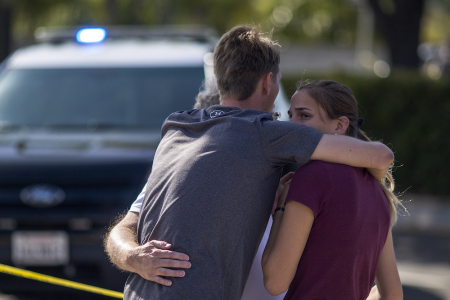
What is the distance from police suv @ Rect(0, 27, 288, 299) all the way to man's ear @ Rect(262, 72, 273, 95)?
7.29ft

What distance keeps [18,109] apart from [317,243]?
3738 mm

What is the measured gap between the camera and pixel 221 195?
5.94ft

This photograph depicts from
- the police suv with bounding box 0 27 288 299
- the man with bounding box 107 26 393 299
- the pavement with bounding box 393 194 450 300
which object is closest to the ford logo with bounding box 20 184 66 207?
the police suv with bounding box 0 27 288 299

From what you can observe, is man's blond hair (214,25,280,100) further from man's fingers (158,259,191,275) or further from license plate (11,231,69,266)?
license plate (11,231,69,266)

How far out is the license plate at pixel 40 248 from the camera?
3998mm

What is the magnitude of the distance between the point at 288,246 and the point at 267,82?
0.53 m

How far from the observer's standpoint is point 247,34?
1987mm

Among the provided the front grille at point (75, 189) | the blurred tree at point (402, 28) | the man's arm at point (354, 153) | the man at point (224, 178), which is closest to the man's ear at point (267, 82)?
the man at point (224, 178)

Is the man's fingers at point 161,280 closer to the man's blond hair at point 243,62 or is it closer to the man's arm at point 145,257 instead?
the man's arm at point 145,257

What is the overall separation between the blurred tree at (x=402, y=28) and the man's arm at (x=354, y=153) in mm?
11459

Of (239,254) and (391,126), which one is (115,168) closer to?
(239,254)

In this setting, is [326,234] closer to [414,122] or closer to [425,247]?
A: [425,247]

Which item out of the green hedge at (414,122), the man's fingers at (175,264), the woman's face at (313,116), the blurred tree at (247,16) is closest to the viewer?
the man's fingers at (175,264)

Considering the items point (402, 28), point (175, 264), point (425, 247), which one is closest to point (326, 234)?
point (175, 264)
